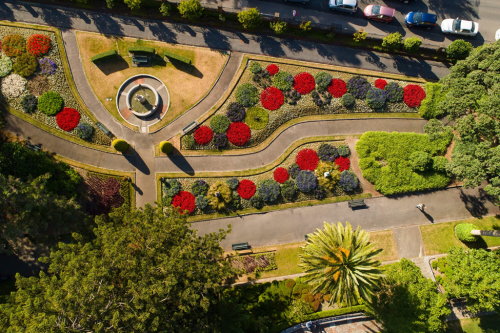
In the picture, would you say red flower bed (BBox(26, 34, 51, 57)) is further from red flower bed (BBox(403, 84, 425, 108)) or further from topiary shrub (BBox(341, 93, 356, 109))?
red flower bed (BBox(403, 84, 425, 108))

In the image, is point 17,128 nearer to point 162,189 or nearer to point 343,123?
point 162,189

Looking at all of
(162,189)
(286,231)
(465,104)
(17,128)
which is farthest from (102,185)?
(465,104)

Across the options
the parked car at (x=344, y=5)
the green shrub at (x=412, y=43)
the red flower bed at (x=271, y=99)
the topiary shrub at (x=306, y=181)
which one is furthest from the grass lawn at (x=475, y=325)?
the parked car at (x=344, y=5)

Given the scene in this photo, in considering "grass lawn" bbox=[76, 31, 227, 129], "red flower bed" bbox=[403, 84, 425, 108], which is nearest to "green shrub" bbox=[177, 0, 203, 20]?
"grass lawn" bbox=[76, 31, 227, 129]

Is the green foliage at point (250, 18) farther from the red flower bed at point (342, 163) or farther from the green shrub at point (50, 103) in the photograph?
the green shrub at point (50, 103)

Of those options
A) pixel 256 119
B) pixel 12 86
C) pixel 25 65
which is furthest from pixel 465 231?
pixel 12 86

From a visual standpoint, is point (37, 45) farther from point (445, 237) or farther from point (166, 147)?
point (445, 237)

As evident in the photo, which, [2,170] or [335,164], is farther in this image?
[335,164]
